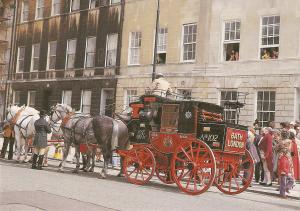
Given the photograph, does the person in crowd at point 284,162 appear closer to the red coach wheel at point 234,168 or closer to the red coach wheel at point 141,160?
the red coach wheel at point 234,168

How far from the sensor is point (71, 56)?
1256 inches

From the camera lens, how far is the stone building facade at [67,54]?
29.2m

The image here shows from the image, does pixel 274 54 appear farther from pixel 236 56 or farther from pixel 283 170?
pixel 283 170

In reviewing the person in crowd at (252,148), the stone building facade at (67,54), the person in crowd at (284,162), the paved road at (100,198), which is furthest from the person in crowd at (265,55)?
the paved road at (100,198)

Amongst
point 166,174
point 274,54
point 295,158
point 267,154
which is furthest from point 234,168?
point 274,54

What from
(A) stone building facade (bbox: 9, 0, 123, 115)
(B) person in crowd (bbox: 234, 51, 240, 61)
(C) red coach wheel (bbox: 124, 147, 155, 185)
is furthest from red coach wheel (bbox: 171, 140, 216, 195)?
(A) stone building facade (bbox: 9, 0, 123, 115)

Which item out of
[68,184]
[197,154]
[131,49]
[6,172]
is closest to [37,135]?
[6,172]

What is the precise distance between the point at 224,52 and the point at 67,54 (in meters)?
12.2

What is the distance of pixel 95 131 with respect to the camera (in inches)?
548

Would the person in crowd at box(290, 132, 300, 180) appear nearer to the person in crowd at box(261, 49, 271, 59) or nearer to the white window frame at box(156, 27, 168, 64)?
the person in crowd at box(261, 49, 271, 59)

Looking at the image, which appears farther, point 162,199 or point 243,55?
point 243,55

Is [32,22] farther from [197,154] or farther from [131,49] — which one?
[197,154]

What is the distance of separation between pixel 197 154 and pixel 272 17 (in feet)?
42.4

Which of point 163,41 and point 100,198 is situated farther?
point 163,41
